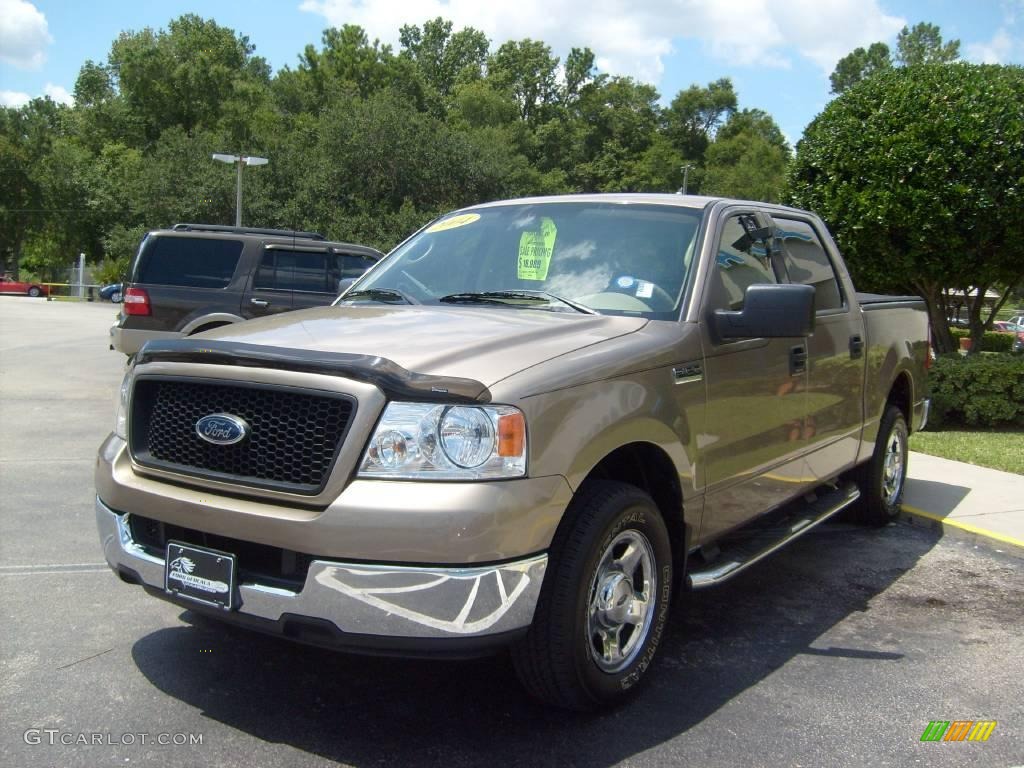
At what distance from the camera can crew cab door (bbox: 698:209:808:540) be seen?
3.99 m

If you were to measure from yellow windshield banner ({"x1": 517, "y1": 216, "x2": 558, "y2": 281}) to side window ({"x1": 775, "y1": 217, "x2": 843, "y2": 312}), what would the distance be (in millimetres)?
1329

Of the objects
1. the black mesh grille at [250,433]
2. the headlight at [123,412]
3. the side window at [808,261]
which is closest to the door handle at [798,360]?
the side window at [808,261]

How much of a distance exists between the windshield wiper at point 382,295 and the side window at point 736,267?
1.36 meters

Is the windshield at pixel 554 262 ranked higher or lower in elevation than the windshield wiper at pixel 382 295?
higher

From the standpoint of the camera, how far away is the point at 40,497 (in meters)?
6.44

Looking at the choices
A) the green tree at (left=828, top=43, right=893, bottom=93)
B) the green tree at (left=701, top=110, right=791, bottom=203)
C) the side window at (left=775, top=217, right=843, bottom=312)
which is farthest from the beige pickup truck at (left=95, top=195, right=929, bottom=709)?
the green tree at (left=828, top=43, right=893, bottom=93)

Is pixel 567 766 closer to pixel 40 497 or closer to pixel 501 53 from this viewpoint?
pixel 40 497

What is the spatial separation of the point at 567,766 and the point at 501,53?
97.0 meters

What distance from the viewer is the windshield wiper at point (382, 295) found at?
4.45 meters

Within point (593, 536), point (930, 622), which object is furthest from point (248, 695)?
point (930, 622)

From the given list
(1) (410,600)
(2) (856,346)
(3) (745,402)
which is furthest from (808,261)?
(1) (410,600)

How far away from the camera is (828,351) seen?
5.07 metres

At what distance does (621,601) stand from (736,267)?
70.3 inches

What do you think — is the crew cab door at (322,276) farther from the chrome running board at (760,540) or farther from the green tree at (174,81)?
the green tree at (174,81)
